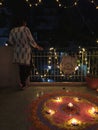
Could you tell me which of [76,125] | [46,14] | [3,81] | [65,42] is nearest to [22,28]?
[3,81]

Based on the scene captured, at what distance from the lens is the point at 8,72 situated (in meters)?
6.88

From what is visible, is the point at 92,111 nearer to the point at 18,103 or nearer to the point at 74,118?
the point at 74,118

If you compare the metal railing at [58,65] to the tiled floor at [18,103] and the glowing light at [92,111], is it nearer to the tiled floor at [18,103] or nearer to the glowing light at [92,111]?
the tiled floor at [18,103]

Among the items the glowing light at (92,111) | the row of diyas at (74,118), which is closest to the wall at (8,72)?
the row of diyas at (74,118)

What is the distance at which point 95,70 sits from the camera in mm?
7391

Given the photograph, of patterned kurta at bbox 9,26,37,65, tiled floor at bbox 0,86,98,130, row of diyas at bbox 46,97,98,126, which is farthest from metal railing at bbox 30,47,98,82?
row of diyas at bbox 46,97,98,126

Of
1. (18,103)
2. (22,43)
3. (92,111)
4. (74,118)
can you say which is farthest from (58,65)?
(74,118)

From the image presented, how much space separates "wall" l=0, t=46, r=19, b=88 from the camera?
6.84 m

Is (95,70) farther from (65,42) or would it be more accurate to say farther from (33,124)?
(65,42)

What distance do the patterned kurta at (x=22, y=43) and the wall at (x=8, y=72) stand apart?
0.31 m

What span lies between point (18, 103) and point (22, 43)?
5.03 ft

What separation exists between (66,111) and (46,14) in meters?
17.0

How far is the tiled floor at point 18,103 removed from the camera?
4588 mm

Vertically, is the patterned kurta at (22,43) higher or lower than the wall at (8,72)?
higher
